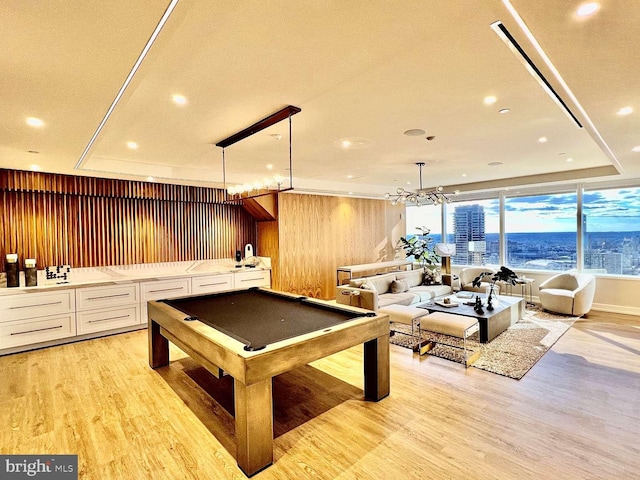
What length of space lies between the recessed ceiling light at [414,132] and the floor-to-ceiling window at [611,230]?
5.43 metres

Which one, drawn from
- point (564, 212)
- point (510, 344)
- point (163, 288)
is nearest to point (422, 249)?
point (564, 212)

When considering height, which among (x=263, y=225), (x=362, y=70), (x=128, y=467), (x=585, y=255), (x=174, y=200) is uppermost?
(x=362, y=70)

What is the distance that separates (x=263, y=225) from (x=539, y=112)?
5.30 metres

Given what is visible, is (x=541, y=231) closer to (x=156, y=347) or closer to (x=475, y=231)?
(x=475, y=231)

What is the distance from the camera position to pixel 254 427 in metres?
2.21

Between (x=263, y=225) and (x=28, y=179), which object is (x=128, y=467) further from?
(x=263, y=225)

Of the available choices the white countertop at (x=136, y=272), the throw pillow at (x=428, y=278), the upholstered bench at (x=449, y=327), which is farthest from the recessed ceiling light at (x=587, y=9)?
the throw pillow at (x=428, y=278)

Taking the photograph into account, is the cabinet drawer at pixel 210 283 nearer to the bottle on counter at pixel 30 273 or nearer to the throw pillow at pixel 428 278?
the bottle on counter at pixel 30 273

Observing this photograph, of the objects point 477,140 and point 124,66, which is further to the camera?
point 477,140

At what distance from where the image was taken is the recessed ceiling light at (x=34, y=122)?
2.66 metres

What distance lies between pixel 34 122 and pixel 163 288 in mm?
3420

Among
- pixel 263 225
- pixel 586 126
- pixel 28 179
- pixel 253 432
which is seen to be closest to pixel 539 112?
pixel 586 126

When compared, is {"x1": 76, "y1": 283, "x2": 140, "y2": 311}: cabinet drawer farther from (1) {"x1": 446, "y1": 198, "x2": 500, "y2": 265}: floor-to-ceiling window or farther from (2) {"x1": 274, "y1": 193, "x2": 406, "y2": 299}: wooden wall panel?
(1) {"x1": 446, "y1": 198, "x2": 500, "y2": 265}: floor-to-ceiling window

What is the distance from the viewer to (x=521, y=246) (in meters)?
7.92
